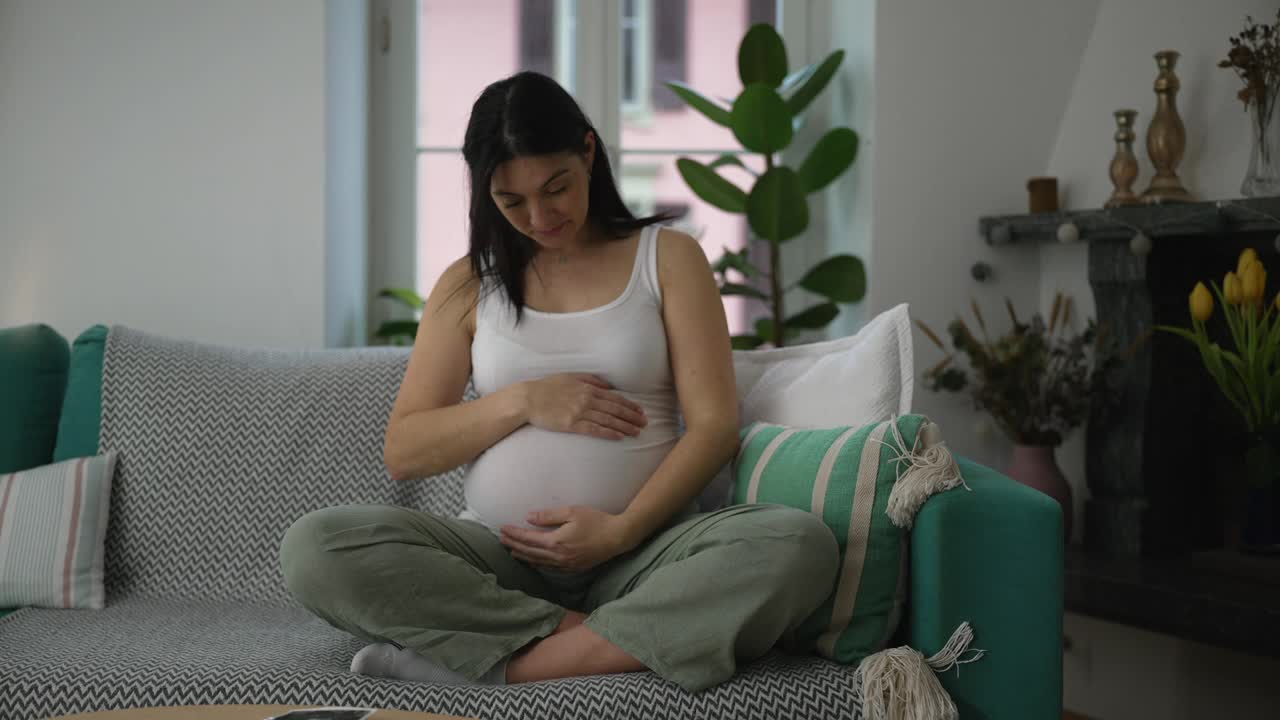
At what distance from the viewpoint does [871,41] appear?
2.94 meters

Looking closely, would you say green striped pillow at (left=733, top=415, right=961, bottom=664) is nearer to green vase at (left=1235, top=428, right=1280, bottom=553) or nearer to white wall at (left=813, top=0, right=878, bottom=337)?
green vase at (left=1235, top=428, right=1280, bottom=553)

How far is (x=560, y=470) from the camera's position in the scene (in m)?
1.56

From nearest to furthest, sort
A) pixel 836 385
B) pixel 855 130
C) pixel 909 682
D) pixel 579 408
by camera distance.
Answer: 1. pixel 909 682
2. pixel 579 408
3. pixel 836 385
4. pixel 855 130

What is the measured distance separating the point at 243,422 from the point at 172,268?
0.98m

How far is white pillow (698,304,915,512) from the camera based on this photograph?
5.38 feet

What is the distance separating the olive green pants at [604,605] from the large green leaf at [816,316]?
1.59 meters

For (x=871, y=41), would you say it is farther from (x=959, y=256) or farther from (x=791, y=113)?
(x=959, y=256)

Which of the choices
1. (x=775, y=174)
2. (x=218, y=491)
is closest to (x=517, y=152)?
(x=218, y=491)

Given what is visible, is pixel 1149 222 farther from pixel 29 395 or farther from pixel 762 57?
pixel 29 395

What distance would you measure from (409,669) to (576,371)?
509 mm

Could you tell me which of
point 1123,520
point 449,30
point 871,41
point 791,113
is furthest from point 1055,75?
point 449,30

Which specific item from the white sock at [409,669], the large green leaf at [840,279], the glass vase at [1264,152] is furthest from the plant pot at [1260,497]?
the white sock at [409,669]

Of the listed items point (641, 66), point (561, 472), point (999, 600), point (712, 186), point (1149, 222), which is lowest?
point (999, 600)

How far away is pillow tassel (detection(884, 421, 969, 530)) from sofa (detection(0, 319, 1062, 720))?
0.06 feet
